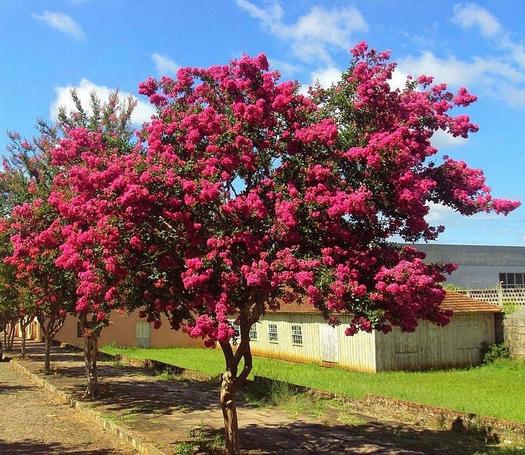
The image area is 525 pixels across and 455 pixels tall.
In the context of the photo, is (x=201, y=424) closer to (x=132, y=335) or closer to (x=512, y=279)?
(x=132, y=335)

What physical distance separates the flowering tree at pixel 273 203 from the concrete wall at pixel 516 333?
664 inches

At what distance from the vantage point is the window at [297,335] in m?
27.6

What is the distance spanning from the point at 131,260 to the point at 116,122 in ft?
33.8

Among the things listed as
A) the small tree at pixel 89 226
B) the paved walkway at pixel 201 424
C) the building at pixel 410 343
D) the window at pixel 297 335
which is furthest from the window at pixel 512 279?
the small tree at pixel 89 226

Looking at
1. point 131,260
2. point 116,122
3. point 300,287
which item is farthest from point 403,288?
point 116,122

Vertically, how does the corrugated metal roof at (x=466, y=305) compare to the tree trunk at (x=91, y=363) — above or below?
above

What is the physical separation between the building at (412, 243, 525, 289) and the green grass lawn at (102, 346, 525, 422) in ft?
65.7

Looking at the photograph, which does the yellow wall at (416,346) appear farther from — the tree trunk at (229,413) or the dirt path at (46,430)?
the tree trunk at (229,413)

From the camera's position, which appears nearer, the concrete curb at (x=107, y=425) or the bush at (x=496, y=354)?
the concrete curb at (x=107, y=425)

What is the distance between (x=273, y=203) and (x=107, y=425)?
641cm

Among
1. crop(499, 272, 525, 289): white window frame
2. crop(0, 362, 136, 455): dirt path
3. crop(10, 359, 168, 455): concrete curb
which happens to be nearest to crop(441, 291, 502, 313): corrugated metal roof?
crop(10, 359, 168, 455): concrete curb

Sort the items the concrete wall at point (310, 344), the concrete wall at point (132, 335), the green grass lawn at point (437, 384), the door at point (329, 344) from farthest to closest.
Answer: the concrete wall at point (132, 335) < the door at point (329, 344) < the concrete wall at point (310, 344) < the green grass lawn at point (437, 384)

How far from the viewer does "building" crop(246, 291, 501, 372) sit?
22328 mm

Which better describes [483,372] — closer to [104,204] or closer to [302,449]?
[302,449]
